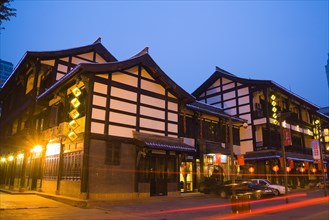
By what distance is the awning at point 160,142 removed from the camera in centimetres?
1937

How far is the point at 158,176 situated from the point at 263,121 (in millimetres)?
17568

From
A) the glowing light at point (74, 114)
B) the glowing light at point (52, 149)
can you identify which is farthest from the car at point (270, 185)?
the glowing light at point (52, 149)

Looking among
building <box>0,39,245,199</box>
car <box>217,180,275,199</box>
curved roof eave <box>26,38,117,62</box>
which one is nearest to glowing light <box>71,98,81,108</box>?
building <box>0,39,245,199</box>

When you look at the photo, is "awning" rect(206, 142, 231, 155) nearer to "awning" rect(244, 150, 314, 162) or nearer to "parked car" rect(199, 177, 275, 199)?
"parked car" rect(199, 177, 275, 199)

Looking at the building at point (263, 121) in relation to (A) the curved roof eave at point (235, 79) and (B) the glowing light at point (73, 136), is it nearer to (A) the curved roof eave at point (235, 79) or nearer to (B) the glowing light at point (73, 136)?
(A) the curved roof eave at point (235, 79)

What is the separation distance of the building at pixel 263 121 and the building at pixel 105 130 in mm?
5881

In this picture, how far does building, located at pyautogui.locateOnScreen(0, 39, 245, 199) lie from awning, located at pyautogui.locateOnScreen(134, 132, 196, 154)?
0.08 metres

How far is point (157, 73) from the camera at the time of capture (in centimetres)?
2252

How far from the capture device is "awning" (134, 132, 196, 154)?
63.5ft

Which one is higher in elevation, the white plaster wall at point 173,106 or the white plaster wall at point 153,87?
the white plaster wall at point 153,87

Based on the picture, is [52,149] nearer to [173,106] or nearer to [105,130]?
[105,130]

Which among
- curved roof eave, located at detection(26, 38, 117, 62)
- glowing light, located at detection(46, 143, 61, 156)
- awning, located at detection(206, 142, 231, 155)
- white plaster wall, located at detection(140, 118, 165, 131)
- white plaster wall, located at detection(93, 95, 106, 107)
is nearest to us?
white plaster wall, located at detection(93, 95, 106, 107)

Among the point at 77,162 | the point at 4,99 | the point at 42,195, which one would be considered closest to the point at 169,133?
the point at 77,162

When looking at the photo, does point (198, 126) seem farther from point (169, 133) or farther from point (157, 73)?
point (157, 73)
